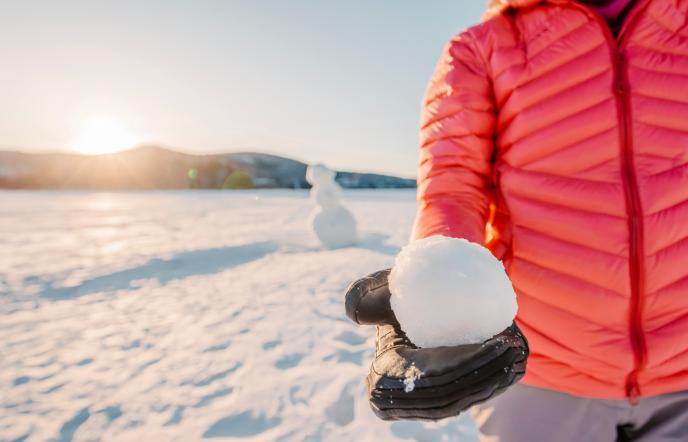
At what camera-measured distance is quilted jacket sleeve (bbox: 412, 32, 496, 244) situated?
104 centimetres

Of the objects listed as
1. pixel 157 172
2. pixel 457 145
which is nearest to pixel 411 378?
pixel 457 145

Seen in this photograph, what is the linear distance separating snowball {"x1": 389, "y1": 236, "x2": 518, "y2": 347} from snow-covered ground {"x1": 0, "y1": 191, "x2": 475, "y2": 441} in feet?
6.05

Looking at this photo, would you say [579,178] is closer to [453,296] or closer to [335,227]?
[453,296]

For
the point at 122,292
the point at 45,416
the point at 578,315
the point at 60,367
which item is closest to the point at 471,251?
the point at 578,315

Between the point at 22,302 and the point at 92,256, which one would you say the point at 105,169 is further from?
the point at 22,302

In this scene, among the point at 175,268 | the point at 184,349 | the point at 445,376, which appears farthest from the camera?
the point at 175,268

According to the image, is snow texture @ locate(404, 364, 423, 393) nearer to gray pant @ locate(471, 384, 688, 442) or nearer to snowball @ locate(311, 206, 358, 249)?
gray pant @ locate(471, 384, 688, 442)

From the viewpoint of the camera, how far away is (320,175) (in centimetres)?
811

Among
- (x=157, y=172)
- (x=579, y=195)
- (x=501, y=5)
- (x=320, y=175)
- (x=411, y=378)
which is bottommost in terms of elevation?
(x=411, y=378)

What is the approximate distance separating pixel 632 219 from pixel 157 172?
41.7 metres

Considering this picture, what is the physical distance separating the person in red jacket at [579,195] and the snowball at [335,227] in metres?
6.72

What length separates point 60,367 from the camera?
298 centimetres

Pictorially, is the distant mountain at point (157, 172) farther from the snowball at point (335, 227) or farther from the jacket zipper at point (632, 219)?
the jacket zipper at point (632, 219)

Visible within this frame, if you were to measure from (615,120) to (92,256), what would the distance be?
7973 mm
